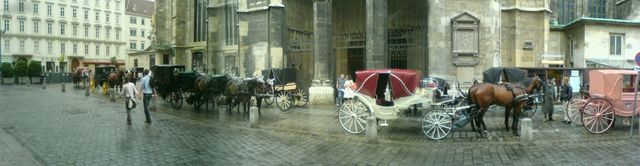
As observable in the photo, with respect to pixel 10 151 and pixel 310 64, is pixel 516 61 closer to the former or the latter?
pixel 310 64

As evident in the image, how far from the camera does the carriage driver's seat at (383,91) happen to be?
1227 centimetres

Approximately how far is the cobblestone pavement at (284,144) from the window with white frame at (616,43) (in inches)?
696

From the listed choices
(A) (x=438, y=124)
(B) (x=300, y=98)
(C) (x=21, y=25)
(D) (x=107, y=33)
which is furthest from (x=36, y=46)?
(A) (x=438, y=124)

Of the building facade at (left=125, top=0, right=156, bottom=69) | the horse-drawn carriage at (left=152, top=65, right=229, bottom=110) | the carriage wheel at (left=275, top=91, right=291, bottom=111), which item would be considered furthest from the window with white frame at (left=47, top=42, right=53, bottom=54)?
the carriage wheel at (left=275, top=91, right=291, bottom=111)

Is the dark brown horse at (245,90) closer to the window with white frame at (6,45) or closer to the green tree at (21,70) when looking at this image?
the green tree at (21,70)

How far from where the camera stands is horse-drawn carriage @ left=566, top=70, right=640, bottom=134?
12.2 metres

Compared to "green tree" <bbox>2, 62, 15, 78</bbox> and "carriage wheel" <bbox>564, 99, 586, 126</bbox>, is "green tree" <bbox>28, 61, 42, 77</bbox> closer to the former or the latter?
"green tree" <bbox>2, 62, 15, 78</bbox>

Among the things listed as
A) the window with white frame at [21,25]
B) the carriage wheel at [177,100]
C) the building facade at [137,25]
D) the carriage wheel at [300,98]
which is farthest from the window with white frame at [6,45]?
the carriage wheel at [300,98]

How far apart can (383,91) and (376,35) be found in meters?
8.65

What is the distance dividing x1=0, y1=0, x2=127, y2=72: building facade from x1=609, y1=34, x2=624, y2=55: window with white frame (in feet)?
181

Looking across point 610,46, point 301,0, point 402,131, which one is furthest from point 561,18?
point 402,131

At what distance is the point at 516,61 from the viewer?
23922 mm

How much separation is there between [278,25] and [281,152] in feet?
46.1

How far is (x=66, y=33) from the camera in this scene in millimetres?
Result: 69188
